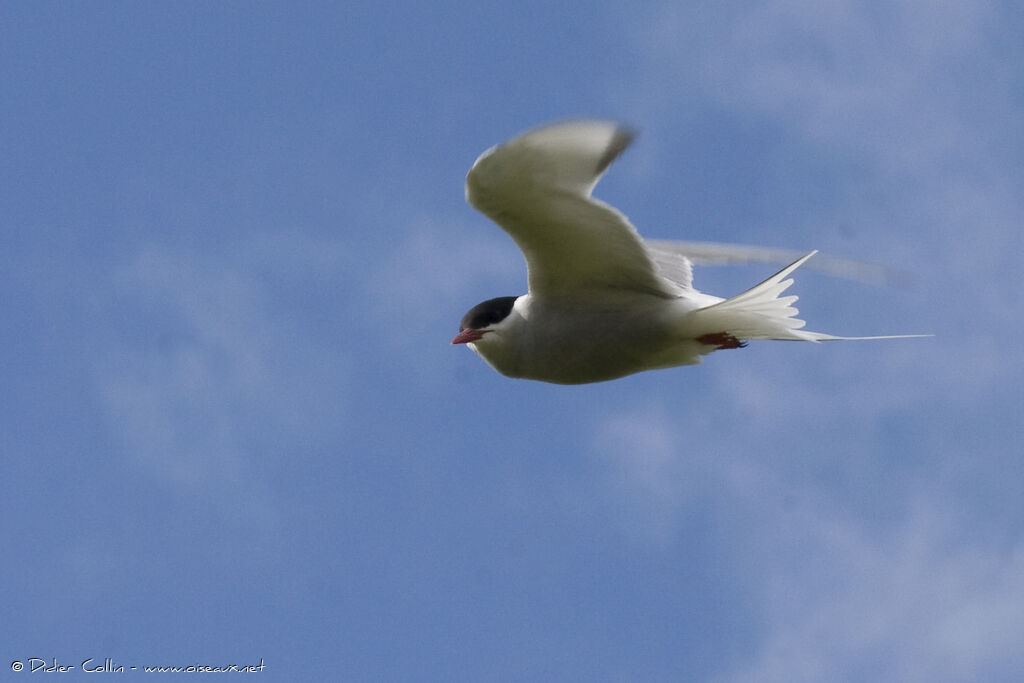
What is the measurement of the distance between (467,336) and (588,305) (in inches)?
38.0

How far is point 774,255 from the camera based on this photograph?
11.0 meters

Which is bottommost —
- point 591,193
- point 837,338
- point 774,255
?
point 837,338

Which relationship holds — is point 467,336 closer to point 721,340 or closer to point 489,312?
point 489,312

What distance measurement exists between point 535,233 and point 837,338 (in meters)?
2.10

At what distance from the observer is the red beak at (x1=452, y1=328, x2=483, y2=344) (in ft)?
32.5

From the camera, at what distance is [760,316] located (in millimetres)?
9242

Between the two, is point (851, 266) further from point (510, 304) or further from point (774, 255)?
point (510, 304)

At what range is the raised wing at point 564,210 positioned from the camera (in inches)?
311

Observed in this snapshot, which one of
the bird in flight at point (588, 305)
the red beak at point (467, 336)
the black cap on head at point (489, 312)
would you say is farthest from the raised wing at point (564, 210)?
the red beak at point (467, 336)

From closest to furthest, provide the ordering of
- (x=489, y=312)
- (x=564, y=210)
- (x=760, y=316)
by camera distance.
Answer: (x=564, y=210) < (x=760, y=316) < (x=489, y=312)

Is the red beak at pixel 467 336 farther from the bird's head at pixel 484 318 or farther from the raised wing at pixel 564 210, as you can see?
the raised wing at pixel 564 210

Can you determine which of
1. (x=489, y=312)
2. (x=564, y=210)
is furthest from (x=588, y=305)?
(x=564, y=210)

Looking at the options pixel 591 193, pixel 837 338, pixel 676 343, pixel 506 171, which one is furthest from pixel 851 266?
pixel 506 171

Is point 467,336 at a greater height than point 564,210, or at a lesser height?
greater
